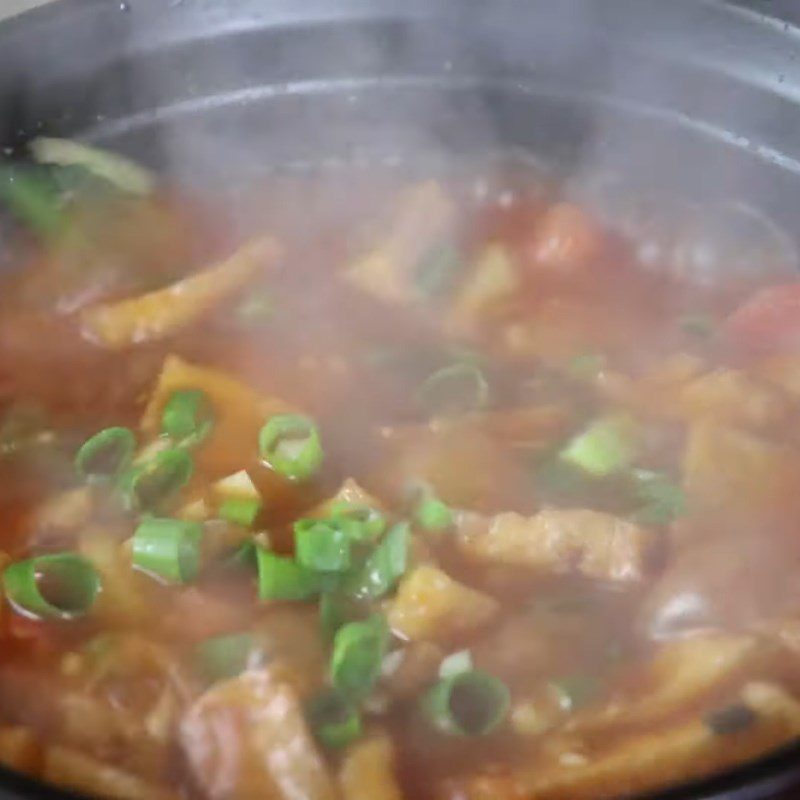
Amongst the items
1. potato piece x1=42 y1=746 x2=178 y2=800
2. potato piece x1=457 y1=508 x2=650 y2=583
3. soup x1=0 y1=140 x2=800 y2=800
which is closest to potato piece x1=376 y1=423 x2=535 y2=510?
soup x1=0 y1=140 x2=800 y2=800

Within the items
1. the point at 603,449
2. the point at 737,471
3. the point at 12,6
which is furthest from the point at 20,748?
the point at 12,6

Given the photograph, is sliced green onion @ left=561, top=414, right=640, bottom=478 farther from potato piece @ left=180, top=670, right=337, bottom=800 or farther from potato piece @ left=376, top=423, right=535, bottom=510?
potato piece @ left=180, top=670, right=337, bottom=800

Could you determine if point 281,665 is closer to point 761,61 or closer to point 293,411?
point 293,411

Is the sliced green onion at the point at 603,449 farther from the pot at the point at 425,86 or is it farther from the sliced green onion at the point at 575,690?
the pot at the point at 425,86

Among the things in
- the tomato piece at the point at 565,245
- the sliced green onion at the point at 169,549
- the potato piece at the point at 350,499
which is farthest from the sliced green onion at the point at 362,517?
the tomato piece at the point at 565,245

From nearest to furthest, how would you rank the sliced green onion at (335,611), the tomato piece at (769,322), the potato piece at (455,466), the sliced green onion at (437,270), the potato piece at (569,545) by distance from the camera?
the sliced green onion at (335,611), the potato piece at (569,545), the potato piece at (455,466), the tomato piece at (769,322), the sliced green onion at (437,270)

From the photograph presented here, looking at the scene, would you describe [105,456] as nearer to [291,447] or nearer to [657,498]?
[291,447]

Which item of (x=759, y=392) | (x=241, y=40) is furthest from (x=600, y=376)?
(x=241, y=40)
